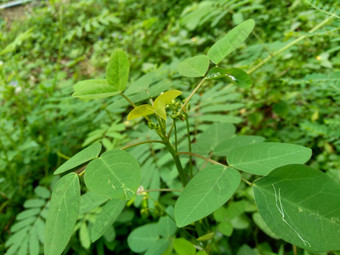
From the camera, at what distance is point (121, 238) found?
4.58ft

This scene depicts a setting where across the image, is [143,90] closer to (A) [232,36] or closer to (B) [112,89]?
(B) [112,89]

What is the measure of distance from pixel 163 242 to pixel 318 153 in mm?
1059

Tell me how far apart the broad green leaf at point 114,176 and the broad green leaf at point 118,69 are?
180mm

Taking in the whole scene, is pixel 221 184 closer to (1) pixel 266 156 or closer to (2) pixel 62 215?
(1) pixel 266 156

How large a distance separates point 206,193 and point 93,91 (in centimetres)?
36

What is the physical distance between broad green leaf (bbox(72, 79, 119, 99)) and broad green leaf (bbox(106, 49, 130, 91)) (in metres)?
0.02

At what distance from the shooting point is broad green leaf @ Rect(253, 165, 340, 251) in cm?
41

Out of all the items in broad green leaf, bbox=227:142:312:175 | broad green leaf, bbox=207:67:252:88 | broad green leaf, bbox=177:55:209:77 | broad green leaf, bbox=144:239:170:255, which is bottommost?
broad green leaf, bbox=144:239:170:255

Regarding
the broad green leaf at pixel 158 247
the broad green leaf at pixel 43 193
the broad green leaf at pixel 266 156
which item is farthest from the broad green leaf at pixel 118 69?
the broad green leaf at pixel 43 193

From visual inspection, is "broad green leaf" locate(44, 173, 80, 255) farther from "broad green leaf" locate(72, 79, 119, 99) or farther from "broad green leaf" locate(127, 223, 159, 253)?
"broad green leaf" locate(127, 223, 159, 253)

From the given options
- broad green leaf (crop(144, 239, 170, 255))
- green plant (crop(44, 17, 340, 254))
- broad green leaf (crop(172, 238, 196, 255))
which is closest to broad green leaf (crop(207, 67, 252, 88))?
green plant (crop(44, 17, 340, 254))

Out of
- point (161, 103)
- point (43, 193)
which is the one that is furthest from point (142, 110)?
point (43, 193)

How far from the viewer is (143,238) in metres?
0.96

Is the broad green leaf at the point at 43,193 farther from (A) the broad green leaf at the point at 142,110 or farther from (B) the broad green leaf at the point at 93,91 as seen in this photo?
(A) the broad green leaf at the point at 142,110
